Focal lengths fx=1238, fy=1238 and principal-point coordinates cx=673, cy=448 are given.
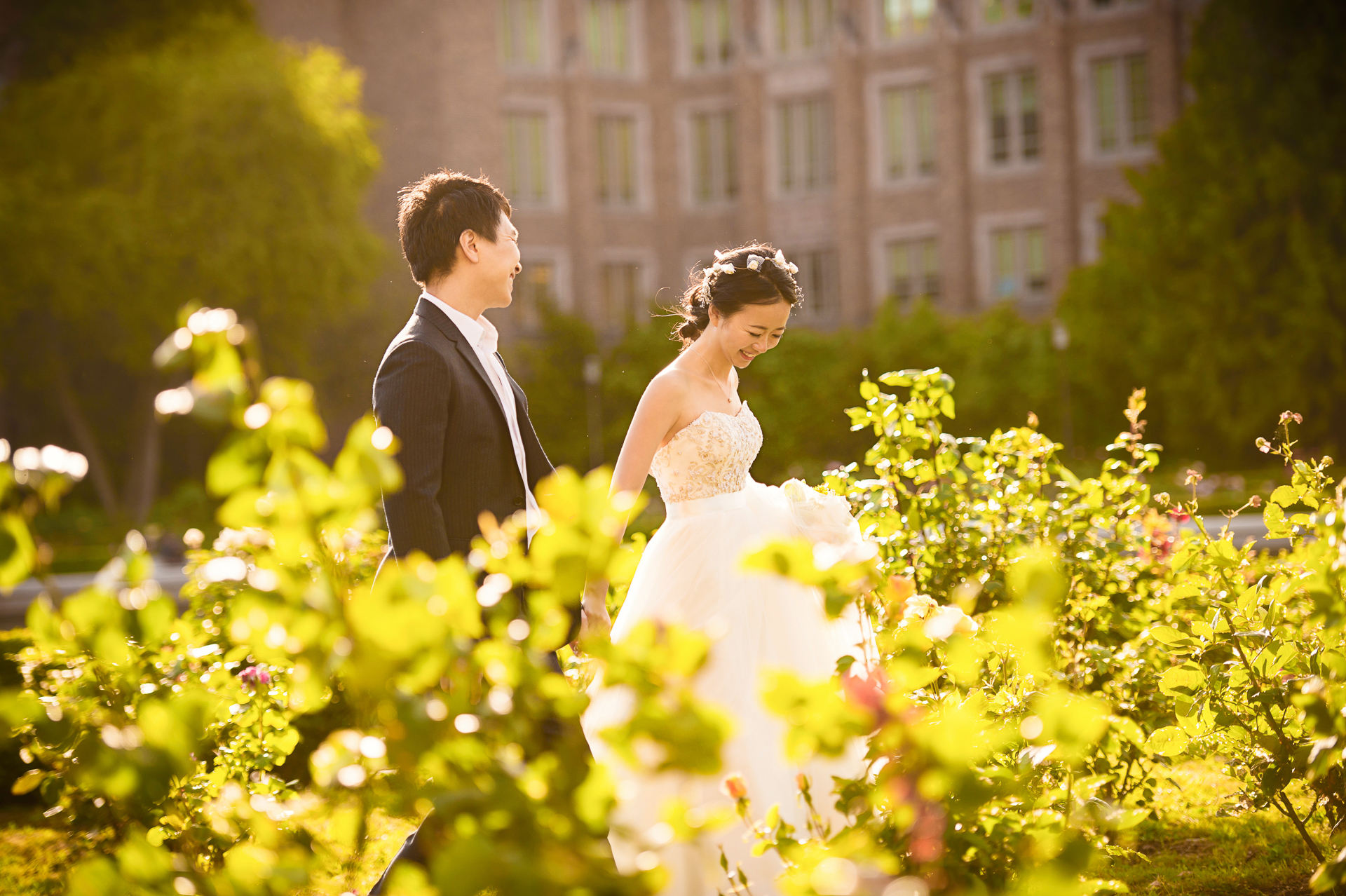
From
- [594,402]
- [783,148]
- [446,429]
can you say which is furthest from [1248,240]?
[446,429]

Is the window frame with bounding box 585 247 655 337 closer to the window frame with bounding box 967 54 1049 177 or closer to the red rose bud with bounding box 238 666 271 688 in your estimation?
the window frame with bounding box 967 54 1049 177

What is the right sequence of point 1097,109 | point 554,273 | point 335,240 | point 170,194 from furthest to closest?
point 554,273 < point 1097,109 < point 335,240 < point 170,194

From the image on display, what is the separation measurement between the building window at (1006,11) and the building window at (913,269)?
5415 millimetres

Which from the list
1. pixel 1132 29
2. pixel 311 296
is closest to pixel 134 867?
pixel 311 296

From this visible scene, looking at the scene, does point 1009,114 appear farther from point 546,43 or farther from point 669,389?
point 669,389

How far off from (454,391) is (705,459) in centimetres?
→ 110

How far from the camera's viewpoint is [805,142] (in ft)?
104

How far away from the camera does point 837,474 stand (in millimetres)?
4332

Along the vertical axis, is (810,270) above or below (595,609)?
above

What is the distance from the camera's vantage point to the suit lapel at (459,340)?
11.7 feet

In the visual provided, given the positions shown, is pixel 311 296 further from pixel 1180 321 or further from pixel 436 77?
pixel 1180 321

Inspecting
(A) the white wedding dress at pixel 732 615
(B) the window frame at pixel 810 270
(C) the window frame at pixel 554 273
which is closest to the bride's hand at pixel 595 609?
(A) the white wedding dress at pixel 732 615

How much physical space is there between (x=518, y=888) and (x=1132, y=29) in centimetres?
3172

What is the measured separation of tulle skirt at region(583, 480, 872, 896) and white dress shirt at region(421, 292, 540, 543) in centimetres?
57
